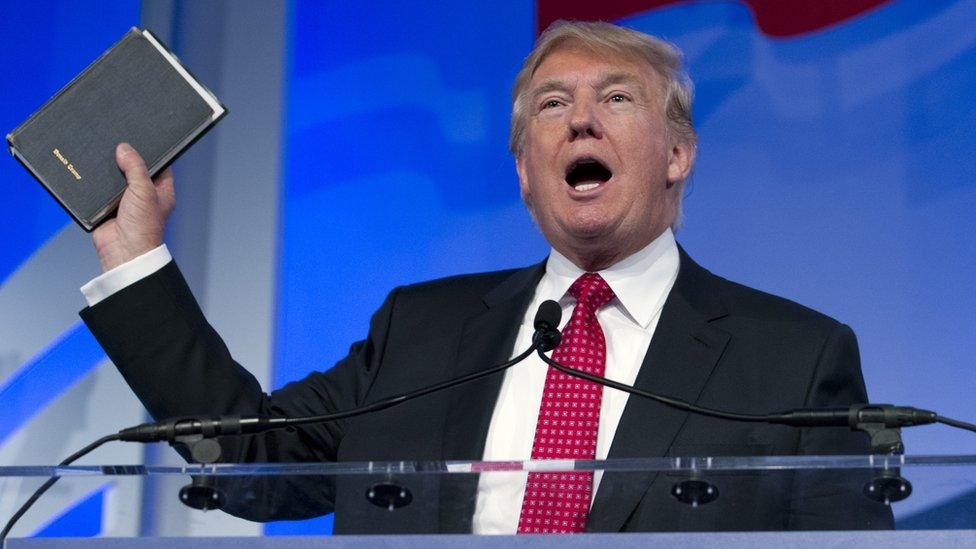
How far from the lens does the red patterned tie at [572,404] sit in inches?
45.5

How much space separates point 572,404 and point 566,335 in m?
0.14

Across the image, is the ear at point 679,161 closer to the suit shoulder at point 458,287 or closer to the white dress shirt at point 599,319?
the white dress shirt at point 599,319

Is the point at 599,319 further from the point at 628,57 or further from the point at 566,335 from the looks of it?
the point at 628,57

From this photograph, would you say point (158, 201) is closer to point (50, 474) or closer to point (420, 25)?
point (50, 474)

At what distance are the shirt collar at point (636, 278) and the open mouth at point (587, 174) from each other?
0.34ft

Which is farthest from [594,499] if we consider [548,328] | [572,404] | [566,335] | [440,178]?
[440,178]

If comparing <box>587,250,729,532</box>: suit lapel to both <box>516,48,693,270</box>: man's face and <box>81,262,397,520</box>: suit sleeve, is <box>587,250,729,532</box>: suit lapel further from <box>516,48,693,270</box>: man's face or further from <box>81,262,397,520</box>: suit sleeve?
<box>81,262,397,520</box>: suit sleeve

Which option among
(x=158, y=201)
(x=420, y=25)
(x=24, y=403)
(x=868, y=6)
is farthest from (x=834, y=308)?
(x=24, y=403)

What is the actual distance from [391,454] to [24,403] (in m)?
1.24

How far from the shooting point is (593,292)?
1767mm

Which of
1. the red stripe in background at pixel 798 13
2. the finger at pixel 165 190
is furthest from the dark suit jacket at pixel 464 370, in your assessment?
the red stripe in background at pixel 798 13

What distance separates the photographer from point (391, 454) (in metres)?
1.62

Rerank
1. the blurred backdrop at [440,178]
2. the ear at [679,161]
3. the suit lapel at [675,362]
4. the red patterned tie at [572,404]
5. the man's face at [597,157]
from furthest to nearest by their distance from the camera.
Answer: the blurred backdrop at [440,178] → the ear at [679,161] → the man's face at [597,157] → the suit lapel at [675,362] → the red patterned tie at [572,404]

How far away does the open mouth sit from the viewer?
1858mm
